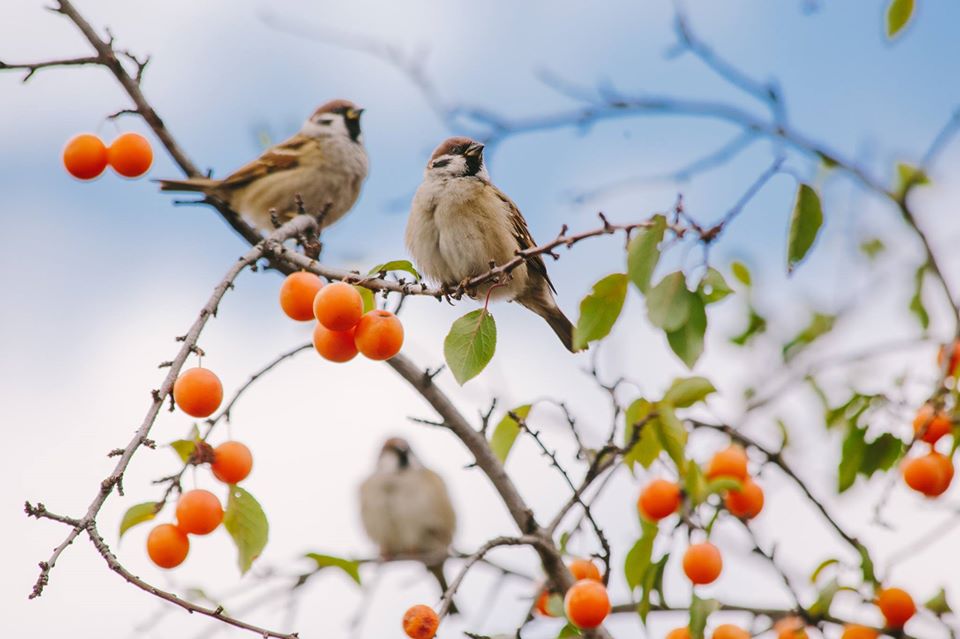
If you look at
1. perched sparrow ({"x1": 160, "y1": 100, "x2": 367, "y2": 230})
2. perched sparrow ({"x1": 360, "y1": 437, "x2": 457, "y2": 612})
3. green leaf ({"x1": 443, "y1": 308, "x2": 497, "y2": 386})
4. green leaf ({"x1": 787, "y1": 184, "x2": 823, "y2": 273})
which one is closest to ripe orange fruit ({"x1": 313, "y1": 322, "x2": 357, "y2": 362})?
green leaf ({"x1": 443, "y1": 308, "x2": 497, "y2": 386})

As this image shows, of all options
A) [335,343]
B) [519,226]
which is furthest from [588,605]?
[519,226]

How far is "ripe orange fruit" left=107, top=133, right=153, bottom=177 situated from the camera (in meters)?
2.92

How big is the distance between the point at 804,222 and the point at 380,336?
103 centimetres

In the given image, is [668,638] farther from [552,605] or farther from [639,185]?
[639,185]

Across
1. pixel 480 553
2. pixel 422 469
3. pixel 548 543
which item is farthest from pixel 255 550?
pixel 422 469

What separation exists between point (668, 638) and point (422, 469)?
6168 millimetres

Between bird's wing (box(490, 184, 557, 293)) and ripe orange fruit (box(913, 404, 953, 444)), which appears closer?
ripe orange fruit (box(913, 404, 953, 444))

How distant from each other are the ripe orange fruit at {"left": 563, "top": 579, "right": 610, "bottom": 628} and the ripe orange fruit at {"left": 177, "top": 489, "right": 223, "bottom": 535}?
90cm

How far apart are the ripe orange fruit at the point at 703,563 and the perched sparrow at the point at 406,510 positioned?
19.7 feet

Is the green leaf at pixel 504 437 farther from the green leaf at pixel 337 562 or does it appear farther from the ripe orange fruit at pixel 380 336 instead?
the ripe orange fruit at pixel 380 336

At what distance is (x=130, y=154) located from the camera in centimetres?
292

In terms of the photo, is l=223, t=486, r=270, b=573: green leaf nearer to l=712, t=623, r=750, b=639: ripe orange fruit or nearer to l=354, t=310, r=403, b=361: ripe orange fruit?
l=354, t=310, r=403, b=361: ripe orange fruit

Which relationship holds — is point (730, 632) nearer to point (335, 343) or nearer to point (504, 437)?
point (504, 437)

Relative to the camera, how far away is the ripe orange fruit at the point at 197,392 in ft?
7.39
